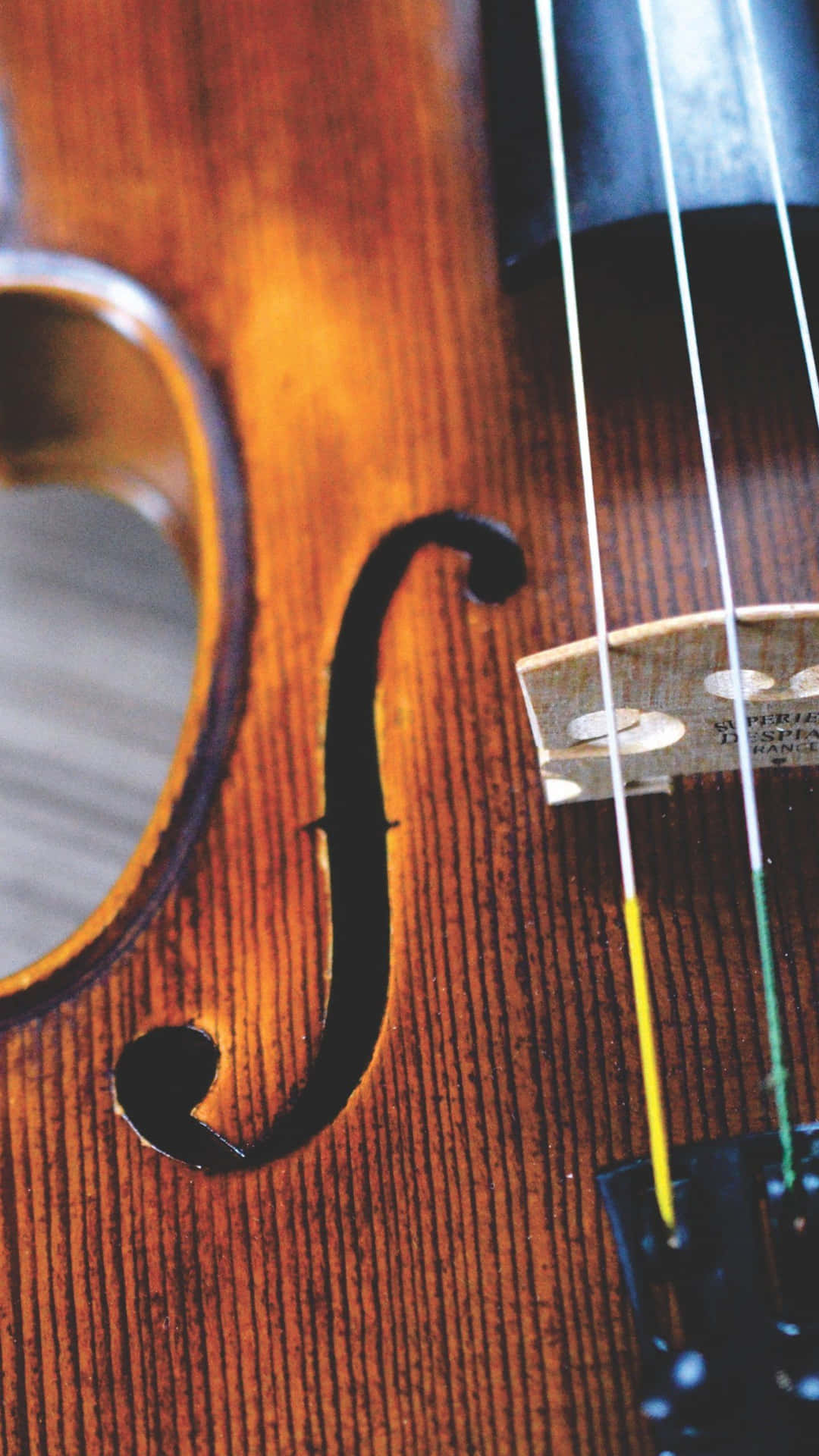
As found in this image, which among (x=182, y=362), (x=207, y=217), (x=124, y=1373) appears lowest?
(x=124, y=1373)

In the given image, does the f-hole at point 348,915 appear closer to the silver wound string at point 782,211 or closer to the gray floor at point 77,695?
the silver wound string at point 782,211

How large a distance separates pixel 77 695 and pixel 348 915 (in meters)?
0.56

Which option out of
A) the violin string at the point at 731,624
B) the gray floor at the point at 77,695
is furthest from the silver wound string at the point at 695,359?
the gray floor at the point at 77,695

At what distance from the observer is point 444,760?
563 mm

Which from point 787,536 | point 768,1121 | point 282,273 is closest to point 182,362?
point 282,273

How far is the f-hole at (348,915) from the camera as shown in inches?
19.9

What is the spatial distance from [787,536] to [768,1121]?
301mm

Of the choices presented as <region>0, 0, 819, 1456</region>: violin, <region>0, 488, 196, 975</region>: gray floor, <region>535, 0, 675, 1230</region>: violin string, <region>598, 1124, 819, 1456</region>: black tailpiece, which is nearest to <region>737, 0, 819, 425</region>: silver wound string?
<region>0, 0, 819, 1456</region>: violin

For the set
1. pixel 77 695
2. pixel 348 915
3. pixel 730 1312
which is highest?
pixel 77 695

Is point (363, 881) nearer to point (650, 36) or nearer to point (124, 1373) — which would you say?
point (124, 1373)

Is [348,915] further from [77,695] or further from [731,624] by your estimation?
[77,695]

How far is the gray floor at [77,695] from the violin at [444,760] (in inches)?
11.6

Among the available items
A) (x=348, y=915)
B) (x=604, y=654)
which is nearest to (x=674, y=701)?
(x=604, y=654)

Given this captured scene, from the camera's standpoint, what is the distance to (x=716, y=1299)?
416 mm
